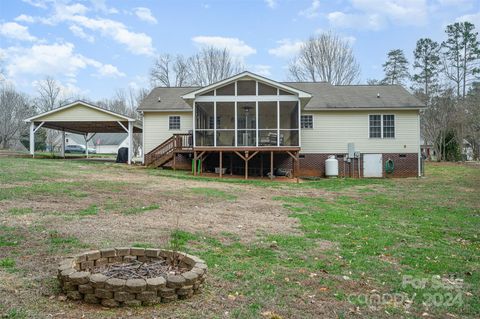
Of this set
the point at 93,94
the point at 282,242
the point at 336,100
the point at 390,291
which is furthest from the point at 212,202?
the point at 93,94

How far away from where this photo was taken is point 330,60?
39.4 metres

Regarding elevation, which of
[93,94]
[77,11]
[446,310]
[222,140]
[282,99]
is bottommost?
[446,310]

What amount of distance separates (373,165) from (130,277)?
1860 cm

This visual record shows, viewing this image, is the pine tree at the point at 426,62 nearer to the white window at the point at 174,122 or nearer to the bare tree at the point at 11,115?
the white window at the point at 174,122

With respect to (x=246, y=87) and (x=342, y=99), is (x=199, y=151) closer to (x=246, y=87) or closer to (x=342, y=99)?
(x=246, y=87)

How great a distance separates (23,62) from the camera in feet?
73.9

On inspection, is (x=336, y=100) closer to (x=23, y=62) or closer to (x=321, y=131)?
(x=321, y=131)

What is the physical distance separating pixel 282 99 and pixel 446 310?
14.4m

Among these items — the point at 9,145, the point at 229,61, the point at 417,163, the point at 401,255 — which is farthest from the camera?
the point at 9,145

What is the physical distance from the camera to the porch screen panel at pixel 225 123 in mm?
18016

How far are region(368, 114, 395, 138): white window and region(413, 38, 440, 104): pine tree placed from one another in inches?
937

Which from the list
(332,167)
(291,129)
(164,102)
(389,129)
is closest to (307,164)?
(332,167)

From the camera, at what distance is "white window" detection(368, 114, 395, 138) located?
2059 centimetres

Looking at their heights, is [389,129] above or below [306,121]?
below
